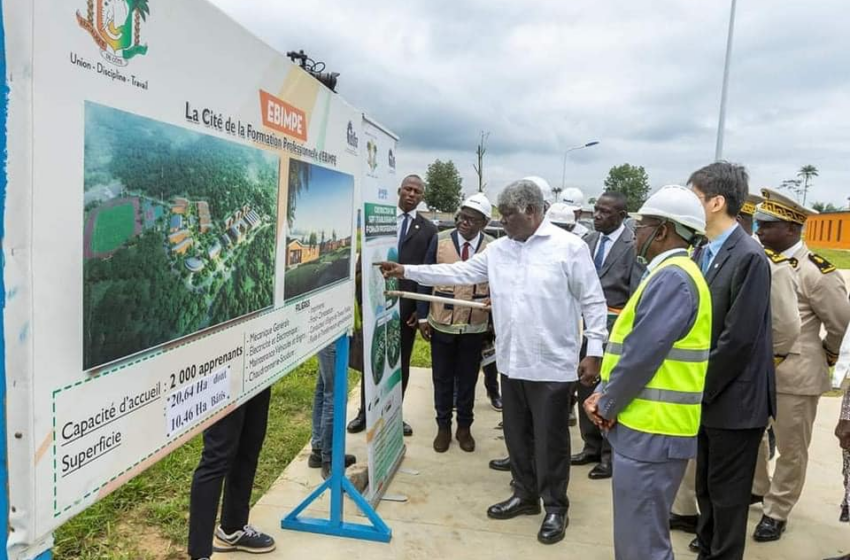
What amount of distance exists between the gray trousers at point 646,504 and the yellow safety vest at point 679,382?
0.50ft

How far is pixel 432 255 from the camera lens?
14.9 feet

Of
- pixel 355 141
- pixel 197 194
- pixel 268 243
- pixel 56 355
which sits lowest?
pixel 56 355

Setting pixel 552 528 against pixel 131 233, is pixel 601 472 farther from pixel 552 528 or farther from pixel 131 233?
pixel 131 233

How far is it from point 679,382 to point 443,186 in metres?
40.4

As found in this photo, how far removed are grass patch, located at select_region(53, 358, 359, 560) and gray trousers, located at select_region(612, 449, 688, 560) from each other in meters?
2.15

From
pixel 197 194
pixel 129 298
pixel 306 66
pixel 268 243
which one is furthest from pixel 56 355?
pixel 306 66

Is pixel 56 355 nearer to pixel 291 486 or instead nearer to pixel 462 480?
pixel 291 486

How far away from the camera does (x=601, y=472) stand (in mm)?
4094

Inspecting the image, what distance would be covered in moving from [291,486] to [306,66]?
2.55m

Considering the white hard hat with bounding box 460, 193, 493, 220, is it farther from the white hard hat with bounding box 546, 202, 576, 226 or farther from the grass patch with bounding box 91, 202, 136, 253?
the grass patch with bounding box 91, 202, 136, 253

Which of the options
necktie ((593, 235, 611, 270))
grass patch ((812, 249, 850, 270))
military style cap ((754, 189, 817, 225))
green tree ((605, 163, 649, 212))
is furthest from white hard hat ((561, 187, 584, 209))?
green tree ((605, 163, 649, 212))

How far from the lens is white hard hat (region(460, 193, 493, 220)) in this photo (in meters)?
4.33

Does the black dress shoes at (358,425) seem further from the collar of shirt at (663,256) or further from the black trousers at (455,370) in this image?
the collar of shirt at (663,256)

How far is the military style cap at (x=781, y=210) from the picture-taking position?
316 cm
